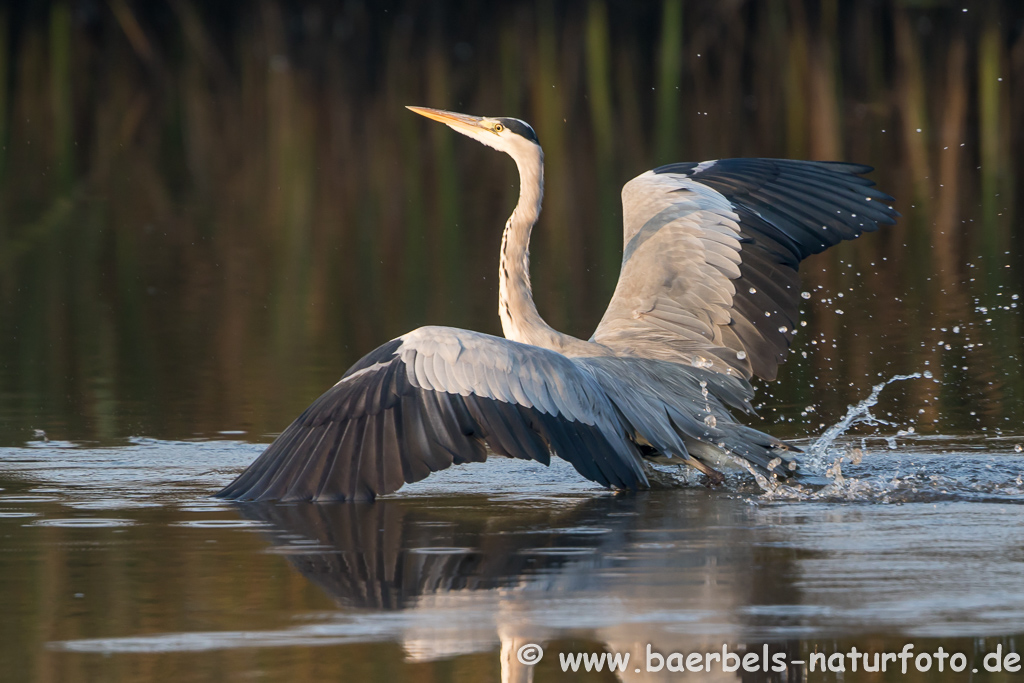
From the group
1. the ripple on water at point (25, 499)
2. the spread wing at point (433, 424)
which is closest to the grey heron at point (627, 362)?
the spread wing at point (433, 424)

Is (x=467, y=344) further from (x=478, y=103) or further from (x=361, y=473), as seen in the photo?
(x=478, y=103)

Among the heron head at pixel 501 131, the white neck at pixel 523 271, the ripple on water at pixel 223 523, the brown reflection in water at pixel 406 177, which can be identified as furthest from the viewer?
the brown reflection in water at pixel 406 177

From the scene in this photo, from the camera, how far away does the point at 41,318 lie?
11.3m

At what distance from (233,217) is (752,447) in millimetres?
9431

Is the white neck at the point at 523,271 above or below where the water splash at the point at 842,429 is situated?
above

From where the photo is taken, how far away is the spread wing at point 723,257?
8148 millimetres

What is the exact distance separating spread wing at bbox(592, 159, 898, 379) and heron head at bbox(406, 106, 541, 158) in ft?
2.12

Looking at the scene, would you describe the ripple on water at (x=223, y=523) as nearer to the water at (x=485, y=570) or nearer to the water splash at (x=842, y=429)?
the water at (x=485, y=570)

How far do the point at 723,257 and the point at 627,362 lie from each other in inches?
41.6

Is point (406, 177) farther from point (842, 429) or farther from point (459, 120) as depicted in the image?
point (842, 429)

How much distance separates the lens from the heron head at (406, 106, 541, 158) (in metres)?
8.65

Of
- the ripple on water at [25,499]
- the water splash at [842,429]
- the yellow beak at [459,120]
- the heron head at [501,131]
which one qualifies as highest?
the yellow beak at [459,120]

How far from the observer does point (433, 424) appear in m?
6.48

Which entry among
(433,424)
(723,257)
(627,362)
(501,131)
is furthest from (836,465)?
(501,131)
